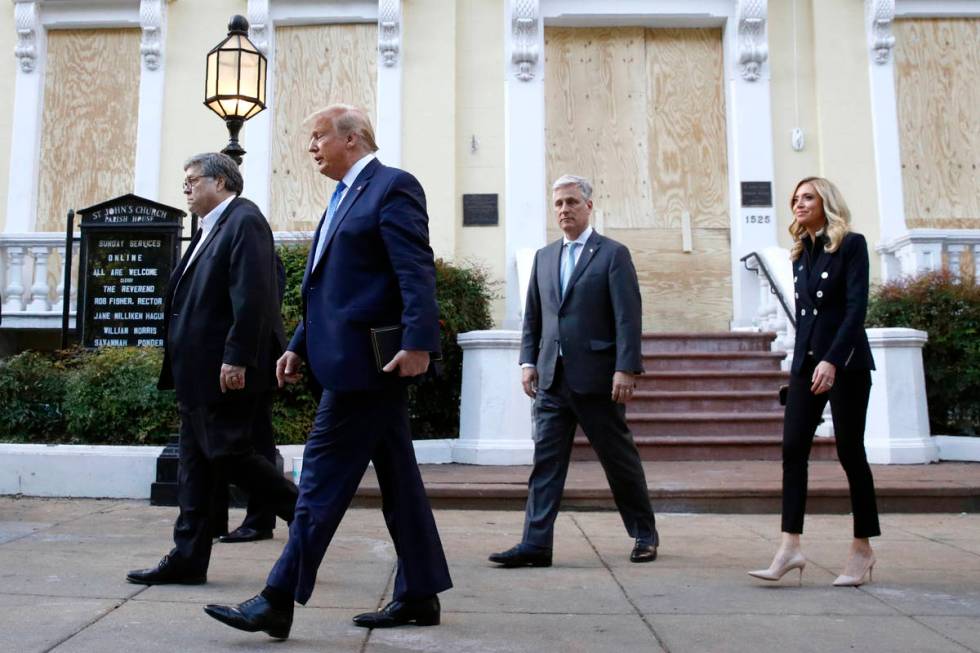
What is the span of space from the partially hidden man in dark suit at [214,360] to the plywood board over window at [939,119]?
30.1ft

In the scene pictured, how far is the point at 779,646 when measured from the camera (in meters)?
3.20

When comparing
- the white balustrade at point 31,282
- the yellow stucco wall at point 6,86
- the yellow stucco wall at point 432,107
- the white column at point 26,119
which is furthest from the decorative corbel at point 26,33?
the yellow stucco wall at point 432,107

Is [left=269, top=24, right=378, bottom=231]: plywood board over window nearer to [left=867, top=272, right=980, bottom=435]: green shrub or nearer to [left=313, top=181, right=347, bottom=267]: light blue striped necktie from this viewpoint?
[left=867, top=272, right=980, bottom=435]: green shrub

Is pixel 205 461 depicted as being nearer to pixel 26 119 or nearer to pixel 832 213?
pixel 832 213

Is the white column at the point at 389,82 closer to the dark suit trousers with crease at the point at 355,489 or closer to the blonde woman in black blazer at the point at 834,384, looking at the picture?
the blonde woman in black blazer at the point at 834,384

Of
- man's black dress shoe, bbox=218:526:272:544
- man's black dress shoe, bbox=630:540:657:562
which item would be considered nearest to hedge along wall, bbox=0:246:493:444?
man's black dress shoe, bbox=218:526:272:544

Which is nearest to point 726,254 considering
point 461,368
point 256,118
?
point 461,368

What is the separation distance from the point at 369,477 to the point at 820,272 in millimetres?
3822

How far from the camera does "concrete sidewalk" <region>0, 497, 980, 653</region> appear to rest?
10.6ft

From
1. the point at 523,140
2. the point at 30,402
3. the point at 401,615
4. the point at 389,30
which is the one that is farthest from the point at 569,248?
the point at 389,30

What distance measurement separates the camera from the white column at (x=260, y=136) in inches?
441

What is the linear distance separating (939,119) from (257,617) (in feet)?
35.2

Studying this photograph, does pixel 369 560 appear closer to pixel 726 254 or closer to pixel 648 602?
pixel 648 602

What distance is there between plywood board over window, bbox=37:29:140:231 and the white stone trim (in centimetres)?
469
